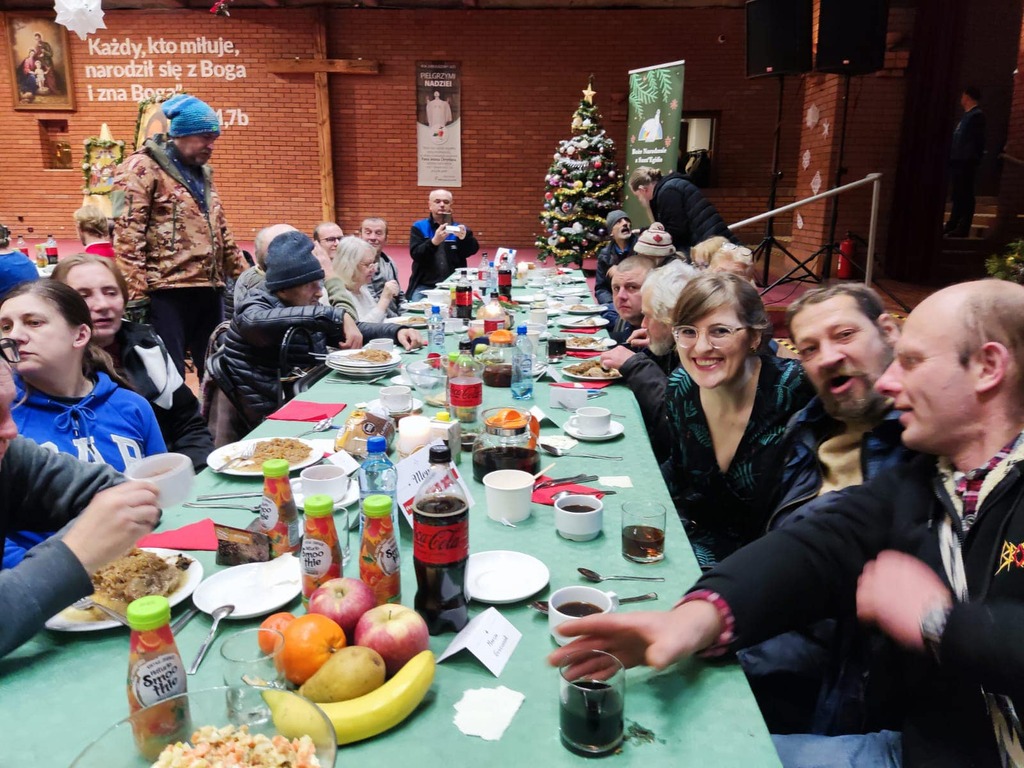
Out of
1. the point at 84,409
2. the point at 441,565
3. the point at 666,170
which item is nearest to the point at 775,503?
the point at 441,565

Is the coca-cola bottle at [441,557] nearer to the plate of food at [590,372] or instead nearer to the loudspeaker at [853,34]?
the plate of food at [590,372]

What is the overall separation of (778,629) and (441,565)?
0.62m

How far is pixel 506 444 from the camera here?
1886 millimetres

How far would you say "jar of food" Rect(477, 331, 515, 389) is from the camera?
277 centimetres

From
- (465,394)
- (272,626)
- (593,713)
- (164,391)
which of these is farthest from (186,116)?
(593,713)

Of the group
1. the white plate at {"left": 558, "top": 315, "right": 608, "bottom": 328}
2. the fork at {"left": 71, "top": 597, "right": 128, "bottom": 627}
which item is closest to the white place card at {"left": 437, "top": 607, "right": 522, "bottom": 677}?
the fork at {"left": 71, "top": 597, "right": 128, "bottom": 627}

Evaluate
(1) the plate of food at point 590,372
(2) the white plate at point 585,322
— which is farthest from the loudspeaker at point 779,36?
(1) the plate of food at point 590,372

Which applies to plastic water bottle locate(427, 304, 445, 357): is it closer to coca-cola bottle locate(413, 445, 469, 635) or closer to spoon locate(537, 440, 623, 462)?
spoon locate(537, 440, 623, 462)

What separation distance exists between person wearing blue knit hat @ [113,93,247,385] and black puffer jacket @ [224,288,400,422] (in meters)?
1.07

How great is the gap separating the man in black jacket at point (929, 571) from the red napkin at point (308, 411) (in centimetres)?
149

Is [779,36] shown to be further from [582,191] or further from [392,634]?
[392,634]

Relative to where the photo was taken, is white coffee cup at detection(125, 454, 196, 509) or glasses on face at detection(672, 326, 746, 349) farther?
glasses on face at detection(672, 326, 746, 349)

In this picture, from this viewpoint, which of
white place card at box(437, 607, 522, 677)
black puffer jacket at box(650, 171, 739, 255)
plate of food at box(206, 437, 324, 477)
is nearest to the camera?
white place card at box(437, 607, 522, 677)

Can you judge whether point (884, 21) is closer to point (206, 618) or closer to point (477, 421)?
point (477, 421)
